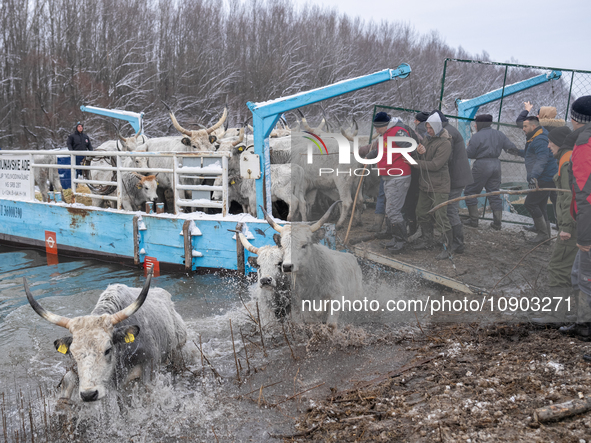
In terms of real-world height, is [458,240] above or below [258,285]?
above

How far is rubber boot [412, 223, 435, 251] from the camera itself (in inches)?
254

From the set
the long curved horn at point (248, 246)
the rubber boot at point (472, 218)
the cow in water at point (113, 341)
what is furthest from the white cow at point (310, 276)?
the rubber boot at point (472, 218)

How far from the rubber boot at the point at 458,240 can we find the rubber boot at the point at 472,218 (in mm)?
142

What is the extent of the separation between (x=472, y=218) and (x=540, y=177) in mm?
991

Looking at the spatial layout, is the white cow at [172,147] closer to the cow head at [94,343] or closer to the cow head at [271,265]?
the cow head at [271,265]

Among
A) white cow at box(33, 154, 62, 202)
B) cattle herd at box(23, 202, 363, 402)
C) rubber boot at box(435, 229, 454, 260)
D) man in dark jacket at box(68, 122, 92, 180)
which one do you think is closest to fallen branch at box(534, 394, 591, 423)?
cattle herd at box(23, 202, 363, 402)

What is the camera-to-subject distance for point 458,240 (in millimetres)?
6398

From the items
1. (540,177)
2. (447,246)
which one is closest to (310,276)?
(447,246)

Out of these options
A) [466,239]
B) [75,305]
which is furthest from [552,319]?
[75,305]

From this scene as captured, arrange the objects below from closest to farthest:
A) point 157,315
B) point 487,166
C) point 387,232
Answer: point 157,315 → point 487,166 → point 387,232

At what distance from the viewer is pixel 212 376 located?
17.7 feet

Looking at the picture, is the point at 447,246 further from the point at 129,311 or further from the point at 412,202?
the point at 129,311

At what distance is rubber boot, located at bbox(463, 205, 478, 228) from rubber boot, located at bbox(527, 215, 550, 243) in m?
0.69

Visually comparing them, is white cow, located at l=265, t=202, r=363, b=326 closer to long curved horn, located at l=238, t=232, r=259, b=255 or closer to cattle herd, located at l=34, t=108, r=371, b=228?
long curved horn, located at l=238, t=232, r=259, b=255
